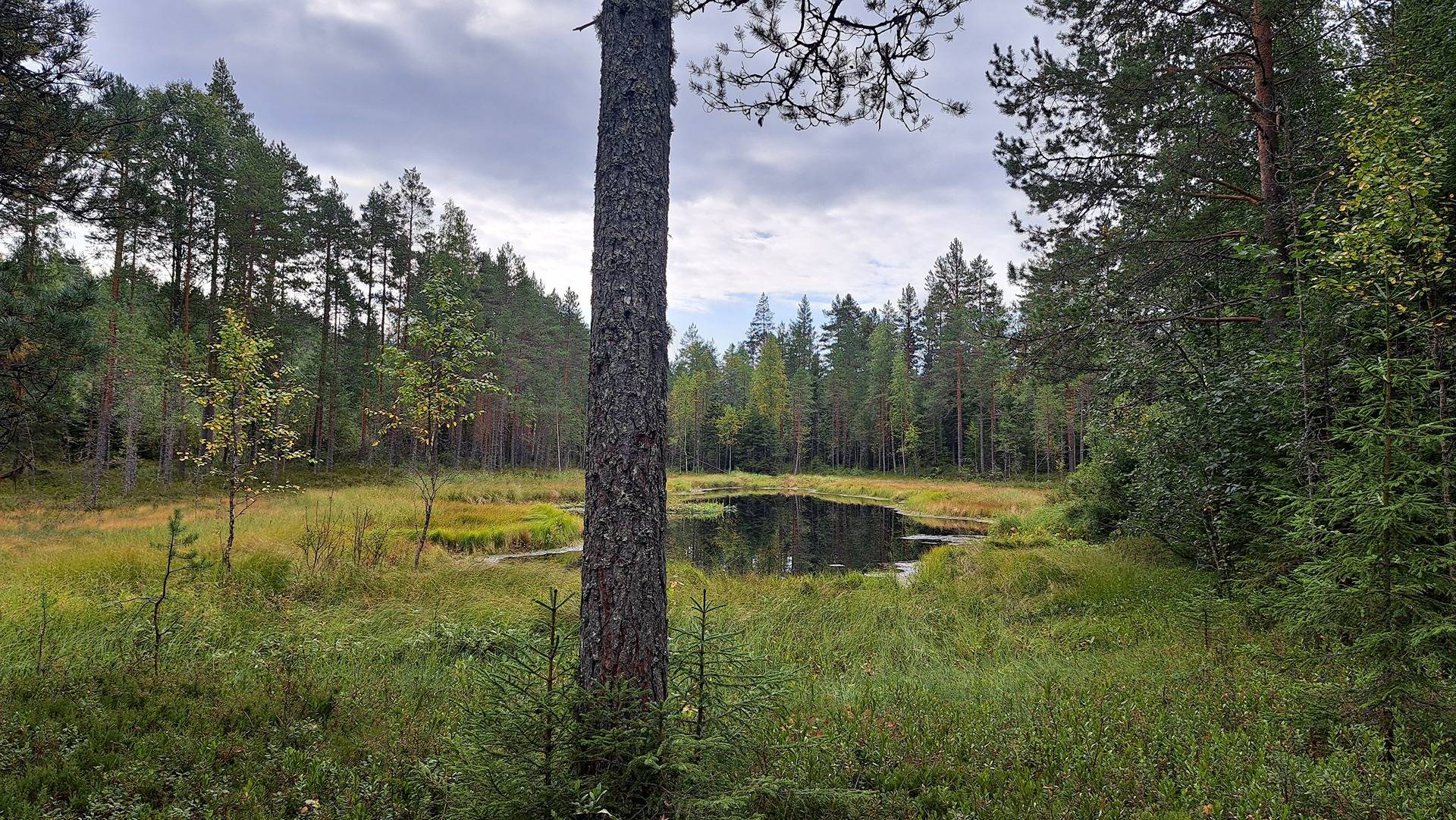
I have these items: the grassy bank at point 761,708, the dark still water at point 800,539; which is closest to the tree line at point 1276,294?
the grassy bank at point 761,708

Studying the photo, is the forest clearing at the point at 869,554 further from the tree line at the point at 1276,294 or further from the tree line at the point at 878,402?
the tree line at the point at 878,402

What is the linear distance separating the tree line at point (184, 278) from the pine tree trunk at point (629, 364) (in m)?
7.11

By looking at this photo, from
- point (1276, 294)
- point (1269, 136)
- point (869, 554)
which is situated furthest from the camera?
point (869, 554)

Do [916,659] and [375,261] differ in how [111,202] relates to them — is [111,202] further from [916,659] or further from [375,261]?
[375,261]

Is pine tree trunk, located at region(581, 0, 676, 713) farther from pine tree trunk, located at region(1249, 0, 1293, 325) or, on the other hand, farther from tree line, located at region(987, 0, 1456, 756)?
pine tree trunk, located at region(1249, 0, 1293, 325)

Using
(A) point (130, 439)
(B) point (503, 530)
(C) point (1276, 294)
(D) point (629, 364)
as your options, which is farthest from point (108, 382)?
(C) point (1276, 294)

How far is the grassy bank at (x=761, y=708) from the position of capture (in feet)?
9.87

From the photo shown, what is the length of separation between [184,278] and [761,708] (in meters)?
29.8

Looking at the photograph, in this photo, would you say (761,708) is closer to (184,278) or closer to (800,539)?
(800,539)

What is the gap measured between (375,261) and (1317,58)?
119 feet

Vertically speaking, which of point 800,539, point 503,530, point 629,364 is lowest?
point 800,539

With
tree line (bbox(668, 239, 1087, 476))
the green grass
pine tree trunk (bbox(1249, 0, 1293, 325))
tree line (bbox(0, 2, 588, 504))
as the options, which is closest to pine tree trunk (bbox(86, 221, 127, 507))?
tree line (bbox(0, 2, 588, 504))

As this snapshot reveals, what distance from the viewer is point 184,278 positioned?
21.9m

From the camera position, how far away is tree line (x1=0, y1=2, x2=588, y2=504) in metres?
6.34
